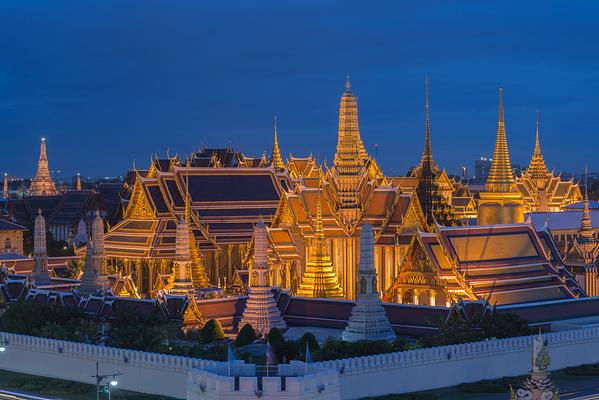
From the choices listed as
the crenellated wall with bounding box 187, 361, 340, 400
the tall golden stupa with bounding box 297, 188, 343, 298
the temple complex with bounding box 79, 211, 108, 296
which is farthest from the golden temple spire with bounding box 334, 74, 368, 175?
the crenellated wall with bounding box 187, 361, 340, 400

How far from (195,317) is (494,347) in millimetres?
10948

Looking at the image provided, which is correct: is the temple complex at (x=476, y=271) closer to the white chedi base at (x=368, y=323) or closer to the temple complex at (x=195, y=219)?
the white chedi base at (x=368, y=323)

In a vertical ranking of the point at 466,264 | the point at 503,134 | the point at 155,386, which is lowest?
the point at 155,386

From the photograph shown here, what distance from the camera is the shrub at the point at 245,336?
44.3m

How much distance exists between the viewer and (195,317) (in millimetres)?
47344

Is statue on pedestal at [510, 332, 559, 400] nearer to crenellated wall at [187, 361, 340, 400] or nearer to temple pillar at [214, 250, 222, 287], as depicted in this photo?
crenellated wall at [187, 361, 340, 400]

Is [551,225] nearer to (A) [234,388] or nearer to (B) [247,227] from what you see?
(B) [247,227]

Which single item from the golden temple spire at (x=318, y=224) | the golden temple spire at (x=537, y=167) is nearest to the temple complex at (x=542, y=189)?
the golden temple spire at (x=537, y=167)

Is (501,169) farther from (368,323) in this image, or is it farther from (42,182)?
(42,182)

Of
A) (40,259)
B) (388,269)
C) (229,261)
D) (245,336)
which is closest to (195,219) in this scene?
(229,261)

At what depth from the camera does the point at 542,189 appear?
315 feet

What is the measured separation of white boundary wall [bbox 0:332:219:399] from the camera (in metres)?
38.8

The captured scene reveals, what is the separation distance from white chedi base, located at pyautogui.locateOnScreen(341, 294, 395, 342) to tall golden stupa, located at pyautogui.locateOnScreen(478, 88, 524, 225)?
17732 millimetres

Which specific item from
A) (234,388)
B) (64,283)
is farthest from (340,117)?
(234,388)
